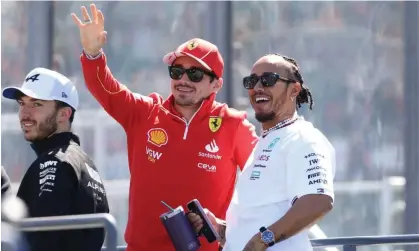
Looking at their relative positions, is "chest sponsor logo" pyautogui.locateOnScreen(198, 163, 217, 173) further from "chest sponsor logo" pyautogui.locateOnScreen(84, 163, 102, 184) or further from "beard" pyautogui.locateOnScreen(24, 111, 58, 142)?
"beard" pyautogui.locateOnScreen(24, 111, 58, 142)

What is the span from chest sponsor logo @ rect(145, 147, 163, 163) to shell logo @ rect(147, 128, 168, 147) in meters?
0.04

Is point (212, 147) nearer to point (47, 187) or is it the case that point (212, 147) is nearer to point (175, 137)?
point (175, 137)

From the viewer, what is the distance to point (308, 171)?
12.8 feet

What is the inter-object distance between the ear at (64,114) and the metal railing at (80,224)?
3.04 ft

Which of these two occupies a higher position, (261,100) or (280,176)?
(261,100)

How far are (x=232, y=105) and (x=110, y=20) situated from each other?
111 cm

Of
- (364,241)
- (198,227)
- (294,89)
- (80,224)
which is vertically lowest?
(364,241)

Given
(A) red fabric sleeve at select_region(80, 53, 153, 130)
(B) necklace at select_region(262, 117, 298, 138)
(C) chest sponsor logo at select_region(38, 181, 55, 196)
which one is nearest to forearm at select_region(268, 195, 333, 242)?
(B) necklace at select_region(262, 117, 298, 138)

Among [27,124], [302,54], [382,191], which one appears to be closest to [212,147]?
[27,124]

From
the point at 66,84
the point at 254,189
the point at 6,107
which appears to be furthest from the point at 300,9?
the point at 254,189

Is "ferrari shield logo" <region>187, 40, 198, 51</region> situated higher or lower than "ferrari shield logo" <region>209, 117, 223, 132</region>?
higher

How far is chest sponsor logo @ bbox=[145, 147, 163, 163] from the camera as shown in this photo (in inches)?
185

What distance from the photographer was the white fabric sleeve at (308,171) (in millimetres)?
3871

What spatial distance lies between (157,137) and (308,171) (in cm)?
107
